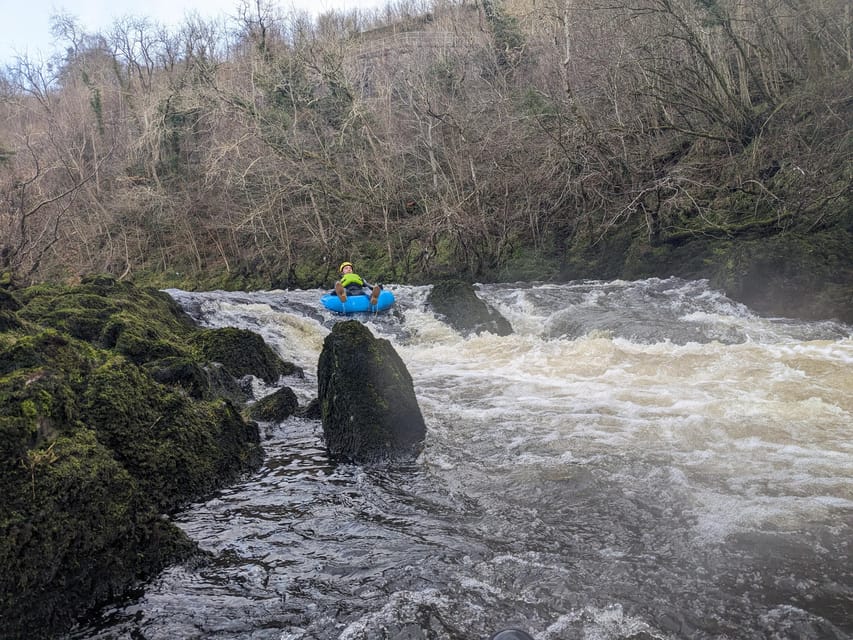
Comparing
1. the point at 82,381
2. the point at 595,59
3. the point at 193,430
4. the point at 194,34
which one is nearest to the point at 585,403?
the point at 193,430

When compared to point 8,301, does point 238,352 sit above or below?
below

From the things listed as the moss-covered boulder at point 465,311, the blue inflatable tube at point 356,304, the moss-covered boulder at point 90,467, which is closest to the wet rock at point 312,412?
the moss-covered boulder at point 90,467

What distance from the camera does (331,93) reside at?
2188cm

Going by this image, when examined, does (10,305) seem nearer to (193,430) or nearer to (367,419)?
(193,430)

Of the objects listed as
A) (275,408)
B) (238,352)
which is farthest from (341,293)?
(275,408)

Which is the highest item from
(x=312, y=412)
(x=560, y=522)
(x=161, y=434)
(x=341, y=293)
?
(x=341, y=293)

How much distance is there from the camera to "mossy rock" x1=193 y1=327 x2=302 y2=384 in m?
7.82

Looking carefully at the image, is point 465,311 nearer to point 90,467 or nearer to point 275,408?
point 275,408

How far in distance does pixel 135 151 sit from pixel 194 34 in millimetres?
7786

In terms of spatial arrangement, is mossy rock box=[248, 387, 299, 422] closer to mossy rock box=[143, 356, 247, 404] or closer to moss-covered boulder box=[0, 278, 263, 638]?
mossy rock box=[143, 356, 247, 404]

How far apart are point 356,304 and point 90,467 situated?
Result: 958 cm

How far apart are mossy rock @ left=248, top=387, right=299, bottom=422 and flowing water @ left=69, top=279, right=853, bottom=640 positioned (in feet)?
0.45

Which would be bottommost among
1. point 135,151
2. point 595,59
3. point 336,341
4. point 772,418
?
point 772,418

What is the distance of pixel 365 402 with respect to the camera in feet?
17.9
